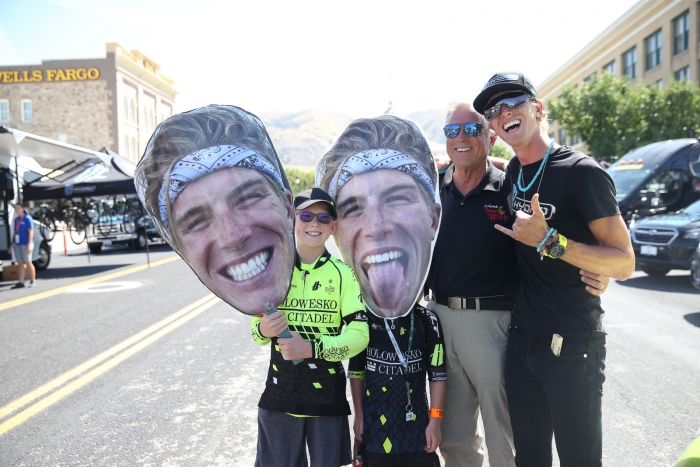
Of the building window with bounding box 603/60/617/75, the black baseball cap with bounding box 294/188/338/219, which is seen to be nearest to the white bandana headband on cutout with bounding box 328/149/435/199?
the black baseball cap with bounding box 294/188/338/219

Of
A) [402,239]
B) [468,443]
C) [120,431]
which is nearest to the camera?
[402,239]

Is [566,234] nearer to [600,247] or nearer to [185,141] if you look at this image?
[600,247]

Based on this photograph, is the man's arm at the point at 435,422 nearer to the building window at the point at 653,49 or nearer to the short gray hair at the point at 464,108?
the short gray hair at the point at 464,108

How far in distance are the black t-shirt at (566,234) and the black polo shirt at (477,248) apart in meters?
0.20

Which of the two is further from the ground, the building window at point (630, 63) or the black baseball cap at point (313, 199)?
the building window at point (630, 63)

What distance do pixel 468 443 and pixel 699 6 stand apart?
3275 cm

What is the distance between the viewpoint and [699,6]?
27312 mm

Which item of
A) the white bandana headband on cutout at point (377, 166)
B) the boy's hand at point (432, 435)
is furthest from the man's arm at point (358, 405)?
the white bandana headband on cutout at point (377, 166)

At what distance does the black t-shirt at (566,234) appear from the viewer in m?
2.29

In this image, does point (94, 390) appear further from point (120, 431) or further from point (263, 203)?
point (263, 203)

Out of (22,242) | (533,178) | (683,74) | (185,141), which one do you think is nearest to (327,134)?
(533,178)

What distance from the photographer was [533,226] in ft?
7.41

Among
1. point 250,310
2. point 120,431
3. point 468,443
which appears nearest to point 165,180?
point 250,310

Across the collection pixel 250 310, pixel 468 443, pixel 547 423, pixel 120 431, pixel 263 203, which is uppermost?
pixel 263 203
